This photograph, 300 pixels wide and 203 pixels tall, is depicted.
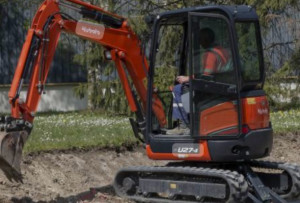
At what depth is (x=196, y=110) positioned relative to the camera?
9.46m

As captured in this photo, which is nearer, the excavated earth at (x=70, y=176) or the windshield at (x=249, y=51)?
the windshield at (x=249, y=51)

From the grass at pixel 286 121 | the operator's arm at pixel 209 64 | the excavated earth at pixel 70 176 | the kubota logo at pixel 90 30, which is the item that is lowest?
the excavated earth at pixel 70 176

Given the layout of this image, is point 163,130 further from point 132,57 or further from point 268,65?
point 268,65

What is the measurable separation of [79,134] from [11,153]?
16.7 ft

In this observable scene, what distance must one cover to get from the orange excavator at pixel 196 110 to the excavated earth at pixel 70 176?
688 millimetres

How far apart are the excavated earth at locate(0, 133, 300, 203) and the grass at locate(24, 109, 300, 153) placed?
0.74 ft

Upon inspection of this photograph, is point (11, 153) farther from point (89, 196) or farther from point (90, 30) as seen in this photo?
point (90, 30)

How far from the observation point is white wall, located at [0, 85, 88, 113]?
23922 millimetres

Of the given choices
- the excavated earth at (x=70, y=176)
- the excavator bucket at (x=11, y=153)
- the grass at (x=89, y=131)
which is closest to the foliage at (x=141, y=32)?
the grass at (x=89, y=131)

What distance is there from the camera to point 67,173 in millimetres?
11008

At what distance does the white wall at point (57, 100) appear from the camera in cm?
2392

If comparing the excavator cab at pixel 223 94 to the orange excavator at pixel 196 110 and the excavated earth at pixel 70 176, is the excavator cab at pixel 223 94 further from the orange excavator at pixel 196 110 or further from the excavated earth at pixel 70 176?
the excavated earth at pixel 70 176

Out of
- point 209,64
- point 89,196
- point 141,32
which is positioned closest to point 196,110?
point 209,64

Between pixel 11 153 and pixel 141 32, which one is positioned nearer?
pixel 11 153
